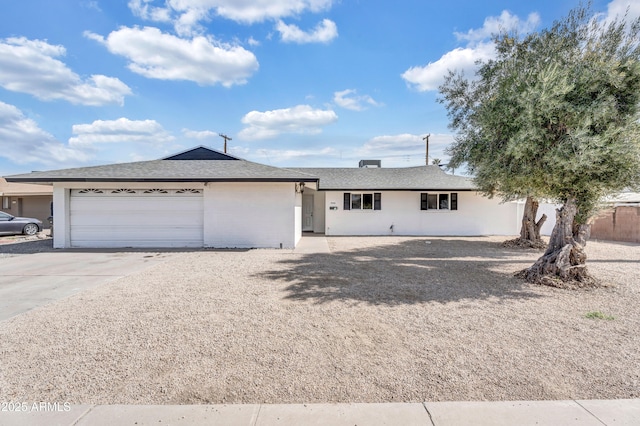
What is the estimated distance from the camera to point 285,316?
5.07 metres

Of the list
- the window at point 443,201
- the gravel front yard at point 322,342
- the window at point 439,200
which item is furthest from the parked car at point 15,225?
the window at point 443,201

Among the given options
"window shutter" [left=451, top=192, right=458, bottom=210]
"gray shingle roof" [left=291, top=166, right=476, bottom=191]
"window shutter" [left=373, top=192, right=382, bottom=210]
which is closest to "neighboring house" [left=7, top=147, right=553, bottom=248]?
"gray shingle roof" [left=291, top=166, right=476, bottom=191]

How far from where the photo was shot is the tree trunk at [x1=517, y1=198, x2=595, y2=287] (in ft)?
23.7

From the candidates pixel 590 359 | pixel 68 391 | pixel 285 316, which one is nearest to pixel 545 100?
pixel 590 359

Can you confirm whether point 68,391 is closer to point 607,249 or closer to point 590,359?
point 590,359

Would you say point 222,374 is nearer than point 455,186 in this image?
Yes

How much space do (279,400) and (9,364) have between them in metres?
3.13

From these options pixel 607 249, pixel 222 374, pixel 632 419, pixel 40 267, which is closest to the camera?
pixel 632 419

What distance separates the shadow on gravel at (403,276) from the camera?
20.6ft

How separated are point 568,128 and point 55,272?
40.7 feet

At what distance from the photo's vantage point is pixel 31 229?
1673cm

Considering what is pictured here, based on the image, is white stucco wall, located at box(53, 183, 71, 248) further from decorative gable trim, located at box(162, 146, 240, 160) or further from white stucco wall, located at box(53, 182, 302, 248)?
decorative gable trim, located at box(162, 146, 240, 160)

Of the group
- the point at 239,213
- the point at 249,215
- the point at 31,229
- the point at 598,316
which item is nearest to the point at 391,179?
the point at 249,215

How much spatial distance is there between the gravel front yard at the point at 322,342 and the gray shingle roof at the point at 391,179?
395 inches
